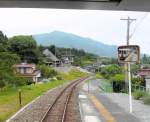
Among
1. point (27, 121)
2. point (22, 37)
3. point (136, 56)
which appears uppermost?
point (22, 37)

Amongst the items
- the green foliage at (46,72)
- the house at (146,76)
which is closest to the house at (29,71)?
the green foliage at (46,72)

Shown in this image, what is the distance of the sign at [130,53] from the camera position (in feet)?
70.5

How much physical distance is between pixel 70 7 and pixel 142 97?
23352mm

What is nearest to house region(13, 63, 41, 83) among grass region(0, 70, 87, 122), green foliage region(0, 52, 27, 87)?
grass region(0, 70, 87, 122)

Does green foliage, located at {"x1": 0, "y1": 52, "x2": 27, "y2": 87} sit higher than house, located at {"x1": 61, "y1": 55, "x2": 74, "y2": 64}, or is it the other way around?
house, located at {"x1": 61, "y1": 55, "x2": 74, "y2": 64}

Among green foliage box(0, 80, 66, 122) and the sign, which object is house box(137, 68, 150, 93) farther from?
the sign

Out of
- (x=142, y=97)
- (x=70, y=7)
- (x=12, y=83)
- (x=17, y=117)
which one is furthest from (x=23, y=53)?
(x=70, y=7)

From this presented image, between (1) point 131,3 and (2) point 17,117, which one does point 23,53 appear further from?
(1) point 131,3

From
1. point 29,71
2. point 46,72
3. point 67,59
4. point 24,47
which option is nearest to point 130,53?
point 29,71

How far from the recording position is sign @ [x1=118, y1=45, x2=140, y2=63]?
21497 mm

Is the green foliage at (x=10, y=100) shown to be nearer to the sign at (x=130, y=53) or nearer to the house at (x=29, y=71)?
the sign at (x=130, y=53)

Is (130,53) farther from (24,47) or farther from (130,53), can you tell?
(24,47)

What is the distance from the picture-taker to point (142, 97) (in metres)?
31.9

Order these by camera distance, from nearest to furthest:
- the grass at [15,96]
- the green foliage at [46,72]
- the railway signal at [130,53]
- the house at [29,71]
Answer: the railway signal at [130,53], the grass at [15,96], the house at [29,71], the green foliage at [46,72]
